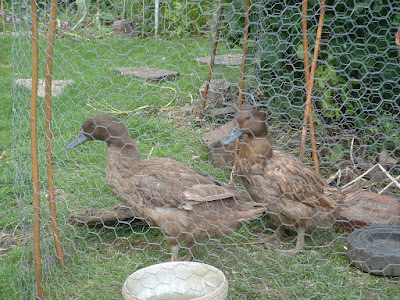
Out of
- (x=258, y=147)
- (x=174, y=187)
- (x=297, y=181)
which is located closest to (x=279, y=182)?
(x=297, y=181)

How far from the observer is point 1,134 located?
5.63m

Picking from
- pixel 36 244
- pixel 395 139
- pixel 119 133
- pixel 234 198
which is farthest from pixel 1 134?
pixel 395 139

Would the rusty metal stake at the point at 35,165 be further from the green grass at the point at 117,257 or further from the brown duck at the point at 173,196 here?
the brown duck at the point at 173,196

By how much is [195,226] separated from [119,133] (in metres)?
0.81

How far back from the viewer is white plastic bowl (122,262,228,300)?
108 inches

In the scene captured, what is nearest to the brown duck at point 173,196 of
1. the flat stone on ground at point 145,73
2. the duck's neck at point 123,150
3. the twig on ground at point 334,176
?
the duck's neck at point 123,150

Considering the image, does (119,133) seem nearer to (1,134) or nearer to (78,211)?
(78,211)

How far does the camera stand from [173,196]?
328cm

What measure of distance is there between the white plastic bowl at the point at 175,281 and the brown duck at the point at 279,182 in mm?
853

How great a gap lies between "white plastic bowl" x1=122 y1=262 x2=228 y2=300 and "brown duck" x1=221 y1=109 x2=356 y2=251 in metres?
0.85

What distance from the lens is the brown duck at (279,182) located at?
3.51 metres

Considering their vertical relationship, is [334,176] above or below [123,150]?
below

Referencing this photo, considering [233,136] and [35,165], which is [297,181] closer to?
[233,136]

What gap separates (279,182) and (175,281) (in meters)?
1.04
